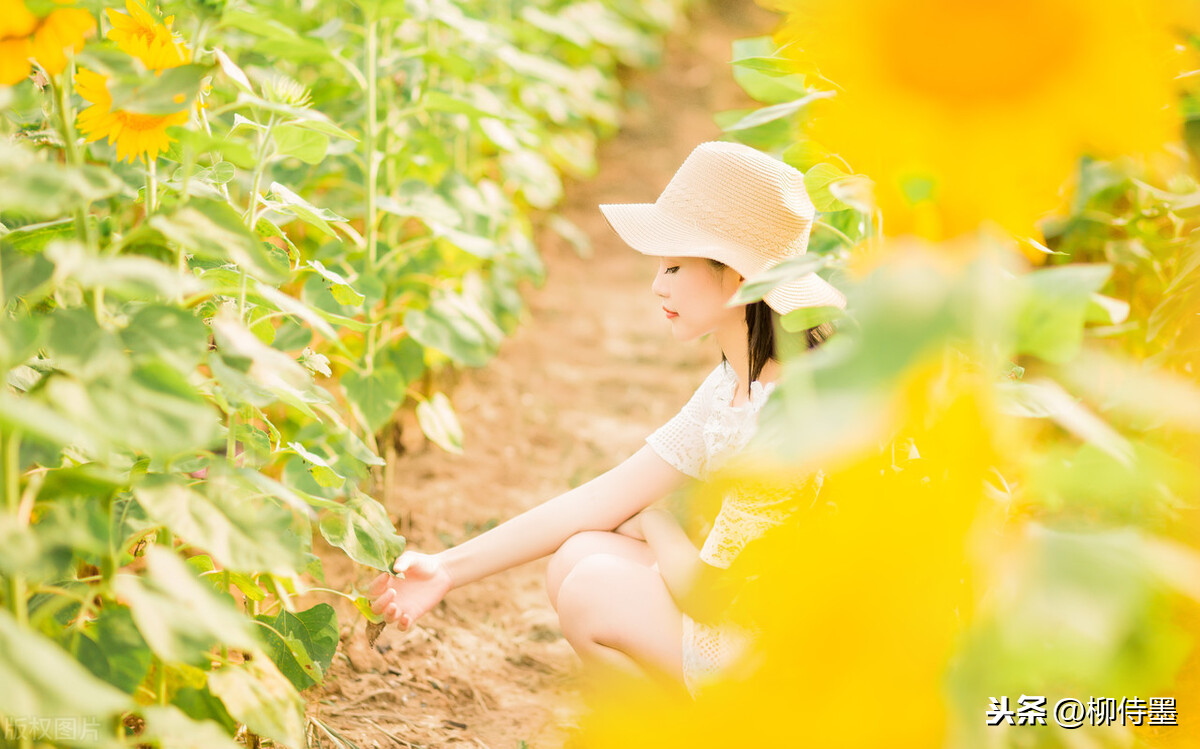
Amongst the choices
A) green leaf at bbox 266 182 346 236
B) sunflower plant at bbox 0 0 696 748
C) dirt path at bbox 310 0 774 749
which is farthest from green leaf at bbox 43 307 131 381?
dirt path at bbox 310 0 774 749

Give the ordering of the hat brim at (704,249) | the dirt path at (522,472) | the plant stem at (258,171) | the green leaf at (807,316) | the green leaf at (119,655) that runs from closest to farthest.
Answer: the green leaf at (119,655), the green leaf at (807,316), the plant stem at (258,171), the hat brim at (704,249), the dirt path at (522,472)

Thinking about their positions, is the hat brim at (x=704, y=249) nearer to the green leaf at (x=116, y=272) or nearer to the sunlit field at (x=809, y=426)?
the sunlit field at (x=809, y=426)

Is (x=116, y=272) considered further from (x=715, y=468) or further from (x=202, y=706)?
(x=715, y=468)

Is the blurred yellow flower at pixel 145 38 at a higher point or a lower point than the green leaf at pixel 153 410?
higher

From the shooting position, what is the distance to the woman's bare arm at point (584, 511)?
4.82 ft

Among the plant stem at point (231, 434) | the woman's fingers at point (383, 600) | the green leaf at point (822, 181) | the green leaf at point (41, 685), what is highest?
the green leaf at point (822, 181)

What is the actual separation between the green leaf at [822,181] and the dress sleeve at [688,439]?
1.28 ft

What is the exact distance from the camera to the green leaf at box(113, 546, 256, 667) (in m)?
0.74

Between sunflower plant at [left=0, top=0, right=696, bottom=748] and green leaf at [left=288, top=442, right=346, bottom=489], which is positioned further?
green leaf at [left=288, top=442, right=346, bottom=489]

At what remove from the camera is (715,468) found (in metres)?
1.42

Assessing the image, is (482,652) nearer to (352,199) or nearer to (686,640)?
(686,640)

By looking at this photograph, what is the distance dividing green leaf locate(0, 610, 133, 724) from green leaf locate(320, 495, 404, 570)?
20.3 inches

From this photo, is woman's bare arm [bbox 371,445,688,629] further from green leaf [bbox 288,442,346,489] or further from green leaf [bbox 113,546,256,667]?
green leaf [bbox 113,546,256,667]

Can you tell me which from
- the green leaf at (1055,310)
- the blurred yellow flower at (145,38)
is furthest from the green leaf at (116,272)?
the green leaf at (1055,310)
